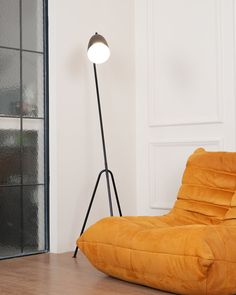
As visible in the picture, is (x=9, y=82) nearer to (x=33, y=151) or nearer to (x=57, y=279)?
(x=33, y=151)

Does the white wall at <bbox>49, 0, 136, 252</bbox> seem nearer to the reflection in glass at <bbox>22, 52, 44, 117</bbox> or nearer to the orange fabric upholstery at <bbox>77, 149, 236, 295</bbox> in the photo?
the reflection in glass at <bbox>22, 52, 44, 117</bbox>

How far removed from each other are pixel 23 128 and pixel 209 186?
1556mm

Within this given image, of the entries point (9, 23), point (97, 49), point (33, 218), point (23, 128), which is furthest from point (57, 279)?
point (9, 23)

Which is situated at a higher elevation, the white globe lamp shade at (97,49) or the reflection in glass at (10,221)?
the white globe lamp shade at (97,49)

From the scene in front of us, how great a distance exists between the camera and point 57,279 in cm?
377

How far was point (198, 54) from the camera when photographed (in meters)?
4.96

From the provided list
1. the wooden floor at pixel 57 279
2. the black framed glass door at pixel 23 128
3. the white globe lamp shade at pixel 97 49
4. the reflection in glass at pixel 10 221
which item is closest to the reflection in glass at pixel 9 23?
the black framed glass door at pixel 23 128

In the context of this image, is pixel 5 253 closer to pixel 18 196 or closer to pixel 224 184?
pixel 18 196

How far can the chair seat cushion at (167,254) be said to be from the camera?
10.3 feet

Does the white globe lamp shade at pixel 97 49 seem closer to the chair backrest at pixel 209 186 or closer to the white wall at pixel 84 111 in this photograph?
the white wall at pixel 84 111

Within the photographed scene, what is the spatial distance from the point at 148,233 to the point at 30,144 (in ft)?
5.27

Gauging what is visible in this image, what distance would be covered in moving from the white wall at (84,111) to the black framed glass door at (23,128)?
0.09 m

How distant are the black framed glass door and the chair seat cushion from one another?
37.9 inches

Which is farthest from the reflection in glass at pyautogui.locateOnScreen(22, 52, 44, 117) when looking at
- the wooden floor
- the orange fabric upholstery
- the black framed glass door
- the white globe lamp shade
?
the orange fabric upholstery
